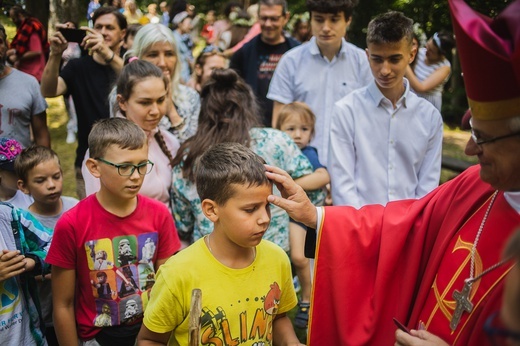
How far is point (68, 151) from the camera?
1039 centimetres

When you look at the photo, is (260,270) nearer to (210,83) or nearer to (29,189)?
(210,83)

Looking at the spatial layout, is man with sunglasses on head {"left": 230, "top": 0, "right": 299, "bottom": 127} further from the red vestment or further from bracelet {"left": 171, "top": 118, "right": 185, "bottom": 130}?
the red vestment

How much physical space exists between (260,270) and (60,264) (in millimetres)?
1045

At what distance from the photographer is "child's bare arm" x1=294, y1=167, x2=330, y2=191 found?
4.01 m

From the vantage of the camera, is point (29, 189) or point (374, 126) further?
point (374, 126)

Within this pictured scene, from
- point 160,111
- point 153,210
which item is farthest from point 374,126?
point 153,210

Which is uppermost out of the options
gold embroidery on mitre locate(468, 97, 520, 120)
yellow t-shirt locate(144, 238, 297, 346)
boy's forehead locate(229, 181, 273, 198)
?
gold embroidery on mitre locate(468, 97, 520, 120)

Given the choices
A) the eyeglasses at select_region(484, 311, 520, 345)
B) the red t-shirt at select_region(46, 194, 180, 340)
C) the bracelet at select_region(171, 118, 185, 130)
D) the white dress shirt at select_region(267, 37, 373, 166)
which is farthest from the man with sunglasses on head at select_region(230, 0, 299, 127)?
the eyeglasses at select_region(484, 311, 520, 345)

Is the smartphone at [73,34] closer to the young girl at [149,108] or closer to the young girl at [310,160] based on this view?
the young girl at [149,108]

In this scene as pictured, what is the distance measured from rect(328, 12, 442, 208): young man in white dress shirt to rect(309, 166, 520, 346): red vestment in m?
1.24

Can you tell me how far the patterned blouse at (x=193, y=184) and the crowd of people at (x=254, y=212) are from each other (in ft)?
0.04

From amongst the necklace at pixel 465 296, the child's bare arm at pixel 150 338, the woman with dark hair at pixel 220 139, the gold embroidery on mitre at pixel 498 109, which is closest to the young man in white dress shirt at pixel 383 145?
the woman with dark hair at pixel 220 139

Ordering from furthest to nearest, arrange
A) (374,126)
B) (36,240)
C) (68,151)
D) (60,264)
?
(68,151) → (374,126) → (36,240) → (60,264)

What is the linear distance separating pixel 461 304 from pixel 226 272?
0.97 metres
